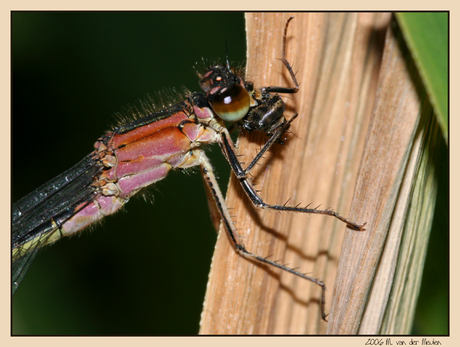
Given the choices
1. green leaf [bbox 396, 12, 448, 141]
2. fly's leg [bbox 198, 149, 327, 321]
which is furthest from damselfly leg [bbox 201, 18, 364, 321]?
green leaf [bbox 396, 12, 448, 141]

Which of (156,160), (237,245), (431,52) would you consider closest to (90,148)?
(156,160)

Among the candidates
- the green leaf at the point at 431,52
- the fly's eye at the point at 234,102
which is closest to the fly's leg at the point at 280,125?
the fly's eye at the point at 234,102

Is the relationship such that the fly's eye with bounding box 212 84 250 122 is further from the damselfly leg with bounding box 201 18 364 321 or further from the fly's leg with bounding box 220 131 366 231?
the fly's leg with bounding box 220 131 366 231

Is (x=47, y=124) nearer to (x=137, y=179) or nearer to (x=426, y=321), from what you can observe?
(x=137, y=179)

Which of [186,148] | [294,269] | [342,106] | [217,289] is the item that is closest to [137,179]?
[186,148]

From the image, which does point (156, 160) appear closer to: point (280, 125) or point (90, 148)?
point (280, 125)
